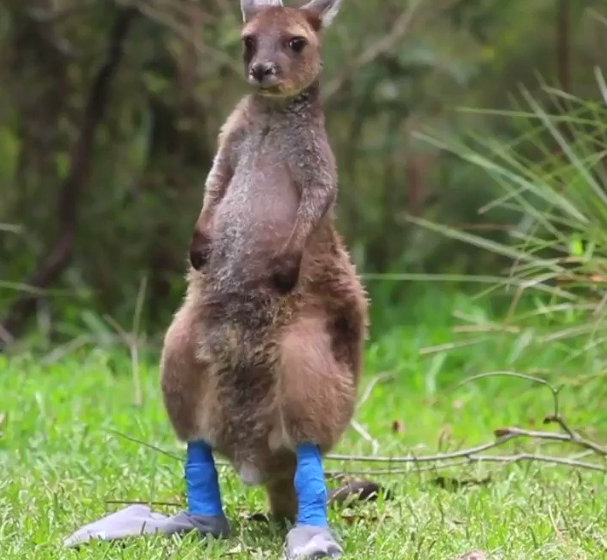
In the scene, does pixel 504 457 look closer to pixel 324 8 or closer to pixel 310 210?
pixel 310 210

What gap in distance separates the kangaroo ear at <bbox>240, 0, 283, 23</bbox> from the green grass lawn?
129 cm

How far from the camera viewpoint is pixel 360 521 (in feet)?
11.7

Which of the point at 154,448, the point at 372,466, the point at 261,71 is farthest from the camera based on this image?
the point at 372,466

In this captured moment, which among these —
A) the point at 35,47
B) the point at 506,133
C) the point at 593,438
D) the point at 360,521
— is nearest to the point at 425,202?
the point at 506,133

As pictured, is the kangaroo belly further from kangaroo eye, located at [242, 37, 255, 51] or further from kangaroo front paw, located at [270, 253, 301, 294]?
kangaroo eye, located at [242, 37, 255, 51]

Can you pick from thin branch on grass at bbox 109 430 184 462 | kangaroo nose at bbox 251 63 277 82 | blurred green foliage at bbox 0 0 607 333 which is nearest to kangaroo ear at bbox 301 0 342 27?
kangaroo nose at bbox 251 63 277 82

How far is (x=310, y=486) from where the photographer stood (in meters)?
3.15

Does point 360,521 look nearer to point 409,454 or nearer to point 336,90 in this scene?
point 409,454

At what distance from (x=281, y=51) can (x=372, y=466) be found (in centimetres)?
171

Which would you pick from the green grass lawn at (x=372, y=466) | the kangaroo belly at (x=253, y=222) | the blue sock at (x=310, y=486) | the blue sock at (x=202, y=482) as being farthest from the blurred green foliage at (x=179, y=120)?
the blue sock at (x=310, y=486)

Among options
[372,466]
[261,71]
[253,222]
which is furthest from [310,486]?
[372,466]

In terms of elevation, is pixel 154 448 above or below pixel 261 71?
below

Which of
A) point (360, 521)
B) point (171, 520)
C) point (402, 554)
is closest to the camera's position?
point (402, 554)

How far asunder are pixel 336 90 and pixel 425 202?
1.38 meters
